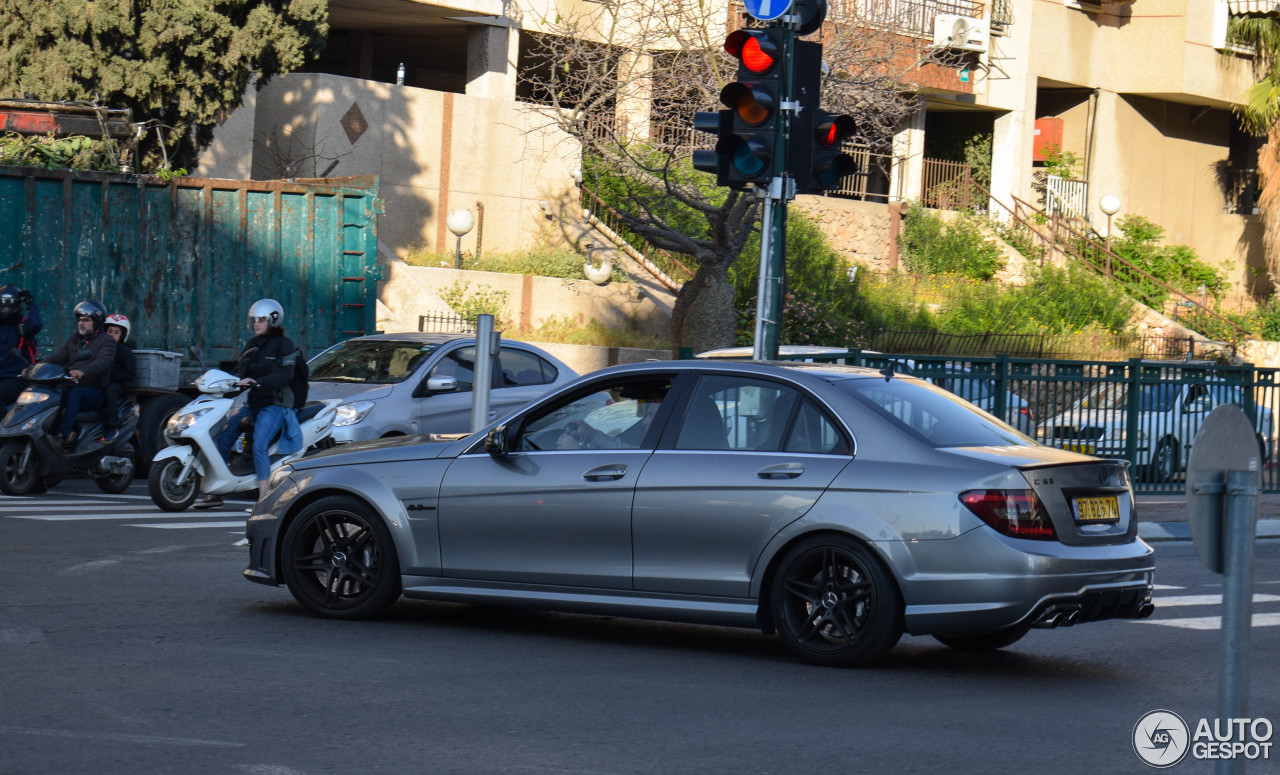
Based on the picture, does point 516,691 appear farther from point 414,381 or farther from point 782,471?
point 414,381

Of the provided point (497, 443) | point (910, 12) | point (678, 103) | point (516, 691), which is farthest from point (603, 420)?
point (910, 12)

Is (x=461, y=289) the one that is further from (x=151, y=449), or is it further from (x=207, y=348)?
(x=151, y=449)

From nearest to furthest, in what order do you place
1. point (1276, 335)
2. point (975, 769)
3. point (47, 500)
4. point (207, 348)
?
point (975, 769) → point (47, 500) → point (207, 348) → point (1276, 335)

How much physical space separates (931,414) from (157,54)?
1731 centimetres

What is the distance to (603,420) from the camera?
8.22 metres

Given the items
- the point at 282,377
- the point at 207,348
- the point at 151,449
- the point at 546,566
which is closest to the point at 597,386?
the point at 546,566

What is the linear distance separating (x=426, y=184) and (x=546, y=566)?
70.0 feet

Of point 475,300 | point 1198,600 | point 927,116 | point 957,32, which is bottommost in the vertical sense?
point 1198,600

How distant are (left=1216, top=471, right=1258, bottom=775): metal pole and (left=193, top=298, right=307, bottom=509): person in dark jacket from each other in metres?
9.92

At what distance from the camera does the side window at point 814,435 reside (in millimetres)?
7707

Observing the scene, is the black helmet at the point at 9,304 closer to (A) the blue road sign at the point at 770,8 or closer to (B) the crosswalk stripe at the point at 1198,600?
(A) the blue road sign at the point at 770,8

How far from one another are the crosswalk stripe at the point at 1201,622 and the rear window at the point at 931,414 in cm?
231

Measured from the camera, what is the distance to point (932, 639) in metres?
8.93

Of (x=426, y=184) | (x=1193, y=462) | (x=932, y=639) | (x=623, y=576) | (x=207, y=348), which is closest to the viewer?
(x=1193, y=462)
